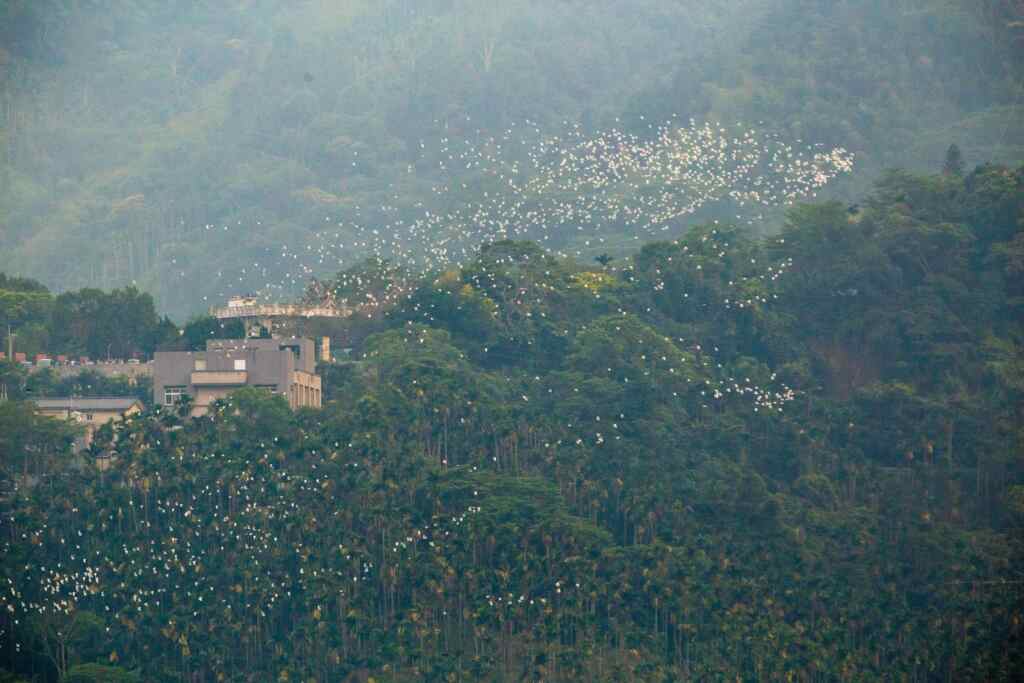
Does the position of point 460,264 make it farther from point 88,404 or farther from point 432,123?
point 432,123

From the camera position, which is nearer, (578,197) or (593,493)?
(593,493)

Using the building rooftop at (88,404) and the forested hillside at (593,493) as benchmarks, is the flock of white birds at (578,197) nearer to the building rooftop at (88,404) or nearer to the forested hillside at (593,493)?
the forested hillside at (593,493)

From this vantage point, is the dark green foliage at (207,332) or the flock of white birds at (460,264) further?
the dark green foliage at (207,332)

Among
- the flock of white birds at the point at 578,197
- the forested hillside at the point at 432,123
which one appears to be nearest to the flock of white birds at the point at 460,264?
the flock of white birds at the point at 578,197

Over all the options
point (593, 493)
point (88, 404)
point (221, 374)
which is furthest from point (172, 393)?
point (593, 493)

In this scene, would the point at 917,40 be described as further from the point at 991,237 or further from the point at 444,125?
the point at 991,237

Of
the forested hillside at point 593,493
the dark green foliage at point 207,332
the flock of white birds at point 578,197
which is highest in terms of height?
the flock of white birds at point 578,197
